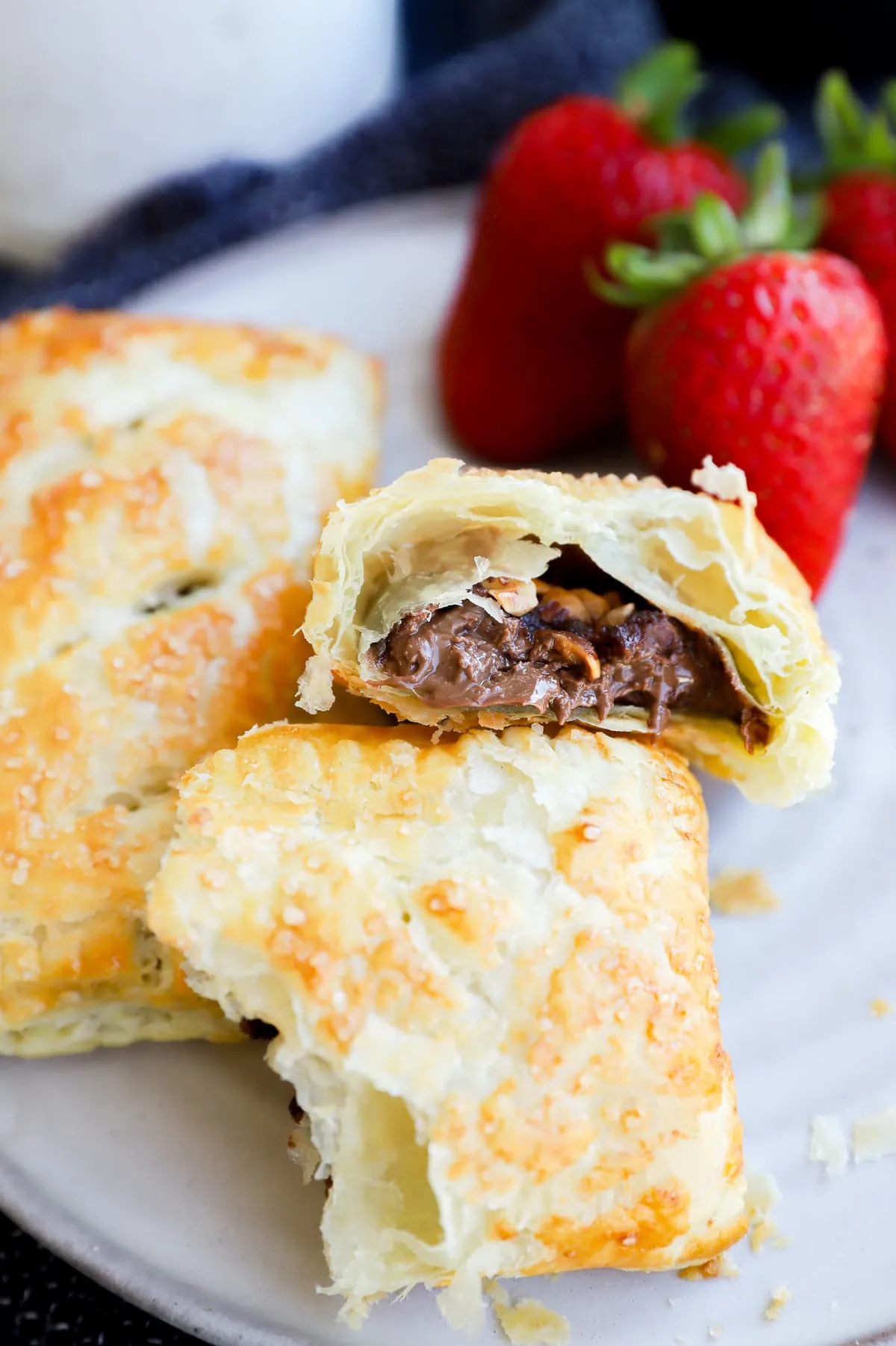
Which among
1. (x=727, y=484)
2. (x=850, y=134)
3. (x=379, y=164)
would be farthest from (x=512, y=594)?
(x=379, y=164)

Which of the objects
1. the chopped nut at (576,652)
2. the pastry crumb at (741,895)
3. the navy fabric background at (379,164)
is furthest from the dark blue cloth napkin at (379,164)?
the pastry crumb at (741,895)

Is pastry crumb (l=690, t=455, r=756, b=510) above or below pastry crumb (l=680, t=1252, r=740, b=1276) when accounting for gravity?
above

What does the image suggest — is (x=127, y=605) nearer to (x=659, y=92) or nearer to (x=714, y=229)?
(x=714, y=229)

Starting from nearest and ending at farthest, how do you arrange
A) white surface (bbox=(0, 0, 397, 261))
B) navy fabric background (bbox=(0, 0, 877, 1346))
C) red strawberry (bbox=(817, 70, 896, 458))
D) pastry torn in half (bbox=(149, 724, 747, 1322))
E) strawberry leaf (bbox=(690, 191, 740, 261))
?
pastry torn in half (bbox=(149, 724, 747, 1322))
strawberry leaf (bbox=(690, 191, 740, 261))
red strawberry (bbox=(817, 70, 896, 458))
white surface (bbox=(0, 0, 397, 261))
navy fabric background (bbox=(0, 0, 877, 1346))

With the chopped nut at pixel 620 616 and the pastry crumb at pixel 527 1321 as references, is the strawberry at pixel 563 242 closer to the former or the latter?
the chopped nut at pixel 620 616

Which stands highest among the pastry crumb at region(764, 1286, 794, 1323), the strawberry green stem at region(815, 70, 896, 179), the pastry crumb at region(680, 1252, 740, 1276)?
the strawberry green stem at region(815, 70, 896, 179)

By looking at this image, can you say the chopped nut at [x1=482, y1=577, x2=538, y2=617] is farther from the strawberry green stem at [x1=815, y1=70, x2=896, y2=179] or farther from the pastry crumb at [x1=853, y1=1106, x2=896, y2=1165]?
the strawberry green stem at [x1=815, y1=70, x2=896, y2=179]

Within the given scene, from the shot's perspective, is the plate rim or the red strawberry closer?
the plate rim

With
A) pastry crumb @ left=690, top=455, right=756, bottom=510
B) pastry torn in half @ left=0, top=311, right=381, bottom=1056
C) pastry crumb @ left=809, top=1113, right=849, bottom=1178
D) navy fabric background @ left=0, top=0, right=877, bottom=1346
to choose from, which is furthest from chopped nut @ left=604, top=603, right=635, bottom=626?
navy fabric background @ left=0, top=0, right=877, bottom=1346
